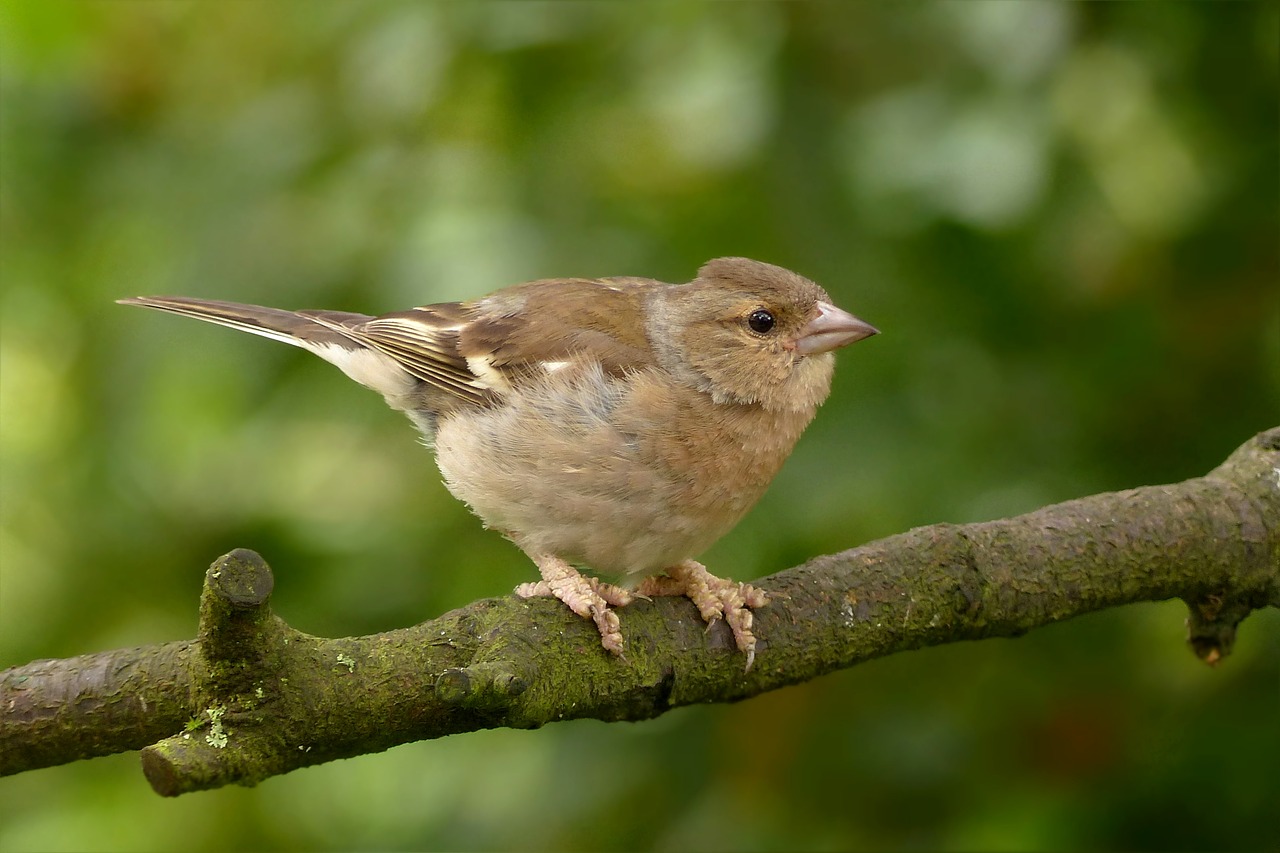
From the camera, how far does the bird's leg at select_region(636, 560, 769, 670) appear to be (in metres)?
3.34

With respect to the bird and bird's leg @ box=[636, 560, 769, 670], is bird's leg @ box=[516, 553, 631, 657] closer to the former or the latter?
the bird

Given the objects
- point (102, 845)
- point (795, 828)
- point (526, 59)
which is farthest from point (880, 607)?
point (102, 845)

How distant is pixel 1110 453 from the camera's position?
13.5 ft

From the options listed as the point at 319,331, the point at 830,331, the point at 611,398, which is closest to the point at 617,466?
the point at 611,398

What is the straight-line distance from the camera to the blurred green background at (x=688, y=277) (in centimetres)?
388

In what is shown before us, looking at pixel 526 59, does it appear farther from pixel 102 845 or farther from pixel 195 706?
pixel 102 845

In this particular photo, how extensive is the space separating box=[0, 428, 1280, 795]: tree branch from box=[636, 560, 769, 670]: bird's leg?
4 centimetres

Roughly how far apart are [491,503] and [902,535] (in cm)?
128

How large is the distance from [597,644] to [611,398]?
1146 mm

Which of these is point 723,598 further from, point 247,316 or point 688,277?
point 247,316

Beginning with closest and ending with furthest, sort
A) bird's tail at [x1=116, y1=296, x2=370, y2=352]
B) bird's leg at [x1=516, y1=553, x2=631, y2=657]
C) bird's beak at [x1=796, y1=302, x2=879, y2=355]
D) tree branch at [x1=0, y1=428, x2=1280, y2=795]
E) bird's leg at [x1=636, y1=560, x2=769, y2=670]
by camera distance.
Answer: tree branch at [x1=0, y1=428, x2=1280, y2=795], bird's leg at [x1=516, y1=553, x2=631, y2=657], bird's leg at [x1=636, y1=560, x2=769, y2=670], bird's tail at [x1=116, y1=296, x2=370, y2=352], bird's beak at [x1=796, y1=302, x2=879, y2=355]

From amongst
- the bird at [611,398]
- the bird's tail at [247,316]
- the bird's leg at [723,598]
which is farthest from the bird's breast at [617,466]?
the bird's tail at [247,316]

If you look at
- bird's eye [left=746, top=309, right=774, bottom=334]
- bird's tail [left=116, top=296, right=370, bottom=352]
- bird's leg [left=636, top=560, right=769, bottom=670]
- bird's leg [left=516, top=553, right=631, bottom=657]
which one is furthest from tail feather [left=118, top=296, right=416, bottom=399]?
bird's leg [left=636, top=560, right=769, bottom=670]

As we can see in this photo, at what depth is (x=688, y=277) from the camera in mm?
4090
